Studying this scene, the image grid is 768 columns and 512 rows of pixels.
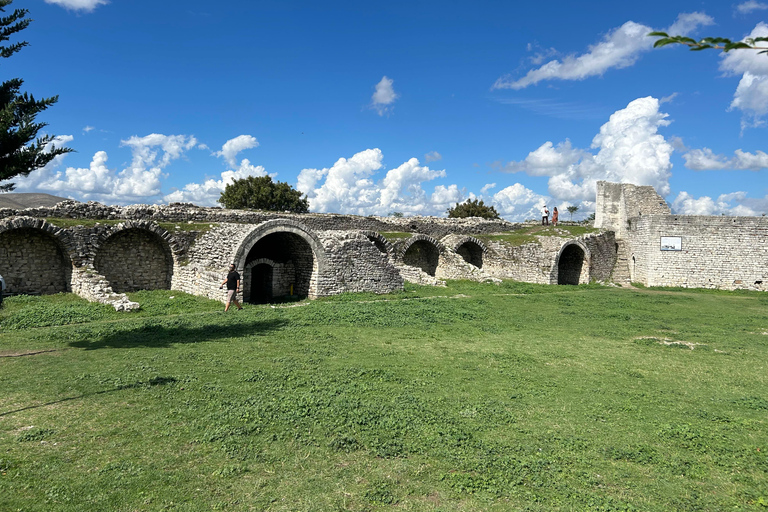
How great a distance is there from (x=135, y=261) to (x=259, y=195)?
31.3 metres

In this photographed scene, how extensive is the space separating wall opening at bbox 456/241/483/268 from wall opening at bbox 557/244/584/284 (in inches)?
181

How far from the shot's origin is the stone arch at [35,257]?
1566cm

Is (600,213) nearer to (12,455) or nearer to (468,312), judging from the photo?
(468,312)

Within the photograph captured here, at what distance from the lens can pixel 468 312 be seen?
1461 cm

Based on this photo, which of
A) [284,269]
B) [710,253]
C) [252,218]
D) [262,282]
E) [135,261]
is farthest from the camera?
[710,253]

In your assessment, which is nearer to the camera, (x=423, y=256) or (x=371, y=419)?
(x=371, y=419)

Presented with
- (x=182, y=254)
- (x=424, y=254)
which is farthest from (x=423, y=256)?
(x=182, y=254)

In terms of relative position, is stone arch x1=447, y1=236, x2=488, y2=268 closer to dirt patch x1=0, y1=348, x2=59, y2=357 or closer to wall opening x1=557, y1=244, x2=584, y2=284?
wall opening x1=557, y1=244, x2=584, y2=284

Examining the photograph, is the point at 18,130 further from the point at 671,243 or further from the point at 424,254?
the point at 671,243

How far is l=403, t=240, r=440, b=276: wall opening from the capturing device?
26.3 meters

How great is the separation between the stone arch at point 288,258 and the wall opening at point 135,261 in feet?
11.3

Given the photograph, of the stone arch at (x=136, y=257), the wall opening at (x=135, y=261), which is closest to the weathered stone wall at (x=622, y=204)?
the stone arch at (x=136, y=257)

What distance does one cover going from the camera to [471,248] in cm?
2912

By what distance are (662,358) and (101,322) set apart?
13371 mm
